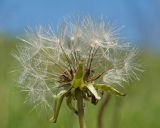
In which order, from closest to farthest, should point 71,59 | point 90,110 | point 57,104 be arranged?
point 57,104, point 71,59, point 90,110

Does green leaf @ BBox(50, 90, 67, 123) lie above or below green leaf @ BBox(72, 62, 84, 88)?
below

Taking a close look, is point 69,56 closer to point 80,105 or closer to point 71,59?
point 71,59

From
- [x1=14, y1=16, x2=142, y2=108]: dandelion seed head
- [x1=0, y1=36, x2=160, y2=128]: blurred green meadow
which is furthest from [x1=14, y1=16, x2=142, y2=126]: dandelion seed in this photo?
[x1=0, y1=36, x2=160, y2=128]: blurred green meadow

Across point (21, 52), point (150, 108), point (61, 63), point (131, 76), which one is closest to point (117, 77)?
point (131, 76)

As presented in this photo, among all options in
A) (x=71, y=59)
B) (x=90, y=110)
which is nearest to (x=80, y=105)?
(x=71, y=59)

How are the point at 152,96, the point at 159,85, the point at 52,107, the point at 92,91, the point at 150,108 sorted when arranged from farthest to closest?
the point at 159,85 < the point at 152,96 < the point at 150,108 < the point at 52,107 < the point at 92,91

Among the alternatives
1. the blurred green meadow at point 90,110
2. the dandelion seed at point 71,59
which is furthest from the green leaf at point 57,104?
the blurred green meadow at point 90,110

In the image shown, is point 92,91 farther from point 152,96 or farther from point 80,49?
point 152,96

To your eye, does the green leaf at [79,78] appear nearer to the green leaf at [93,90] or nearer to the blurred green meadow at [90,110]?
the green leaf at [93,90]

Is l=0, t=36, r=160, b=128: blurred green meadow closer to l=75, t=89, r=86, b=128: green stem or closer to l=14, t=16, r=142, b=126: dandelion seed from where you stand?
l=14, t=16, r=142, b=126: dandelion seed
